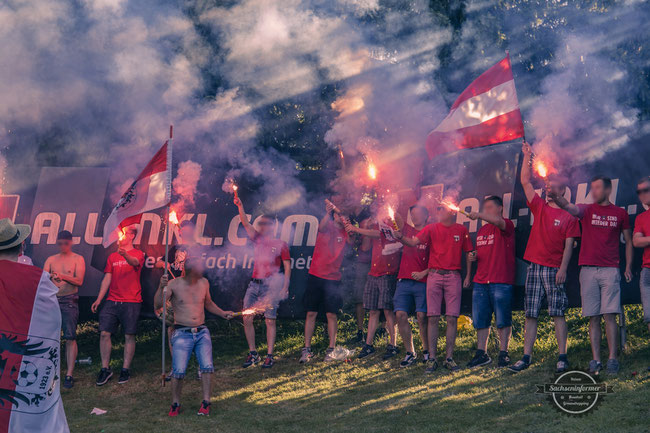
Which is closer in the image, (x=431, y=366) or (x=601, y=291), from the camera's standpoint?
(x=601, y=291)

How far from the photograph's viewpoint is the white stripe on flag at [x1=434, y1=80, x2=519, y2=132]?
25.2ft

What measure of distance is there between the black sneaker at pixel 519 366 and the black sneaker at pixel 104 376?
17.3ft

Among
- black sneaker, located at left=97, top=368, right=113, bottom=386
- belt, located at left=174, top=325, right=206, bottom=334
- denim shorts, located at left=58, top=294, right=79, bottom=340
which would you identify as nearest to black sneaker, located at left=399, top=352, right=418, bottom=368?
belt, located at left=174, top=325, right=206, bottom=334

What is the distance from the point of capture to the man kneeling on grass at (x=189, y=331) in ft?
23.0

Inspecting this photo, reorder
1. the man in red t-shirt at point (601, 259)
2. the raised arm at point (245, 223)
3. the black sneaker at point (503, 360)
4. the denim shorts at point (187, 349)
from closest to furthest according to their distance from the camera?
the denim shorts at point (187, 349), the man in red t-shirt at point (601, 259), the black sneaker at point (503, 360), the raised arm at point (245, 223)

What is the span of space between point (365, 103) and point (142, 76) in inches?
165

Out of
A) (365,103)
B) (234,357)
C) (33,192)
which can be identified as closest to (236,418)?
(234,357)

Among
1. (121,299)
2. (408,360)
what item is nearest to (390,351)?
(408,360)

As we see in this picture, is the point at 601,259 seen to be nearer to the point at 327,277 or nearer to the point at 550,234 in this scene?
the point at 550,234

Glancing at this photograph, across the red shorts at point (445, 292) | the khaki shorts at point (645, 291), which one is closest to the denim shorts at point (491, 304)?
the red shorts at point (445, 292)

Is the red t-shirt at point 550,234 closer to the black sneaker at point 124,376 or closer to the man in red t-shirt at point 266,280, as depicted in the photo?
the man in red t-shirt at point 266,280

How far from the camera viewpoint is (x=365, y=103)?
32.0 feet

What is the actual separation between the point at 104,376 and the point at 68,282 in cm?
143

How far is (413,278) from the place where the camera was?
845 cm
